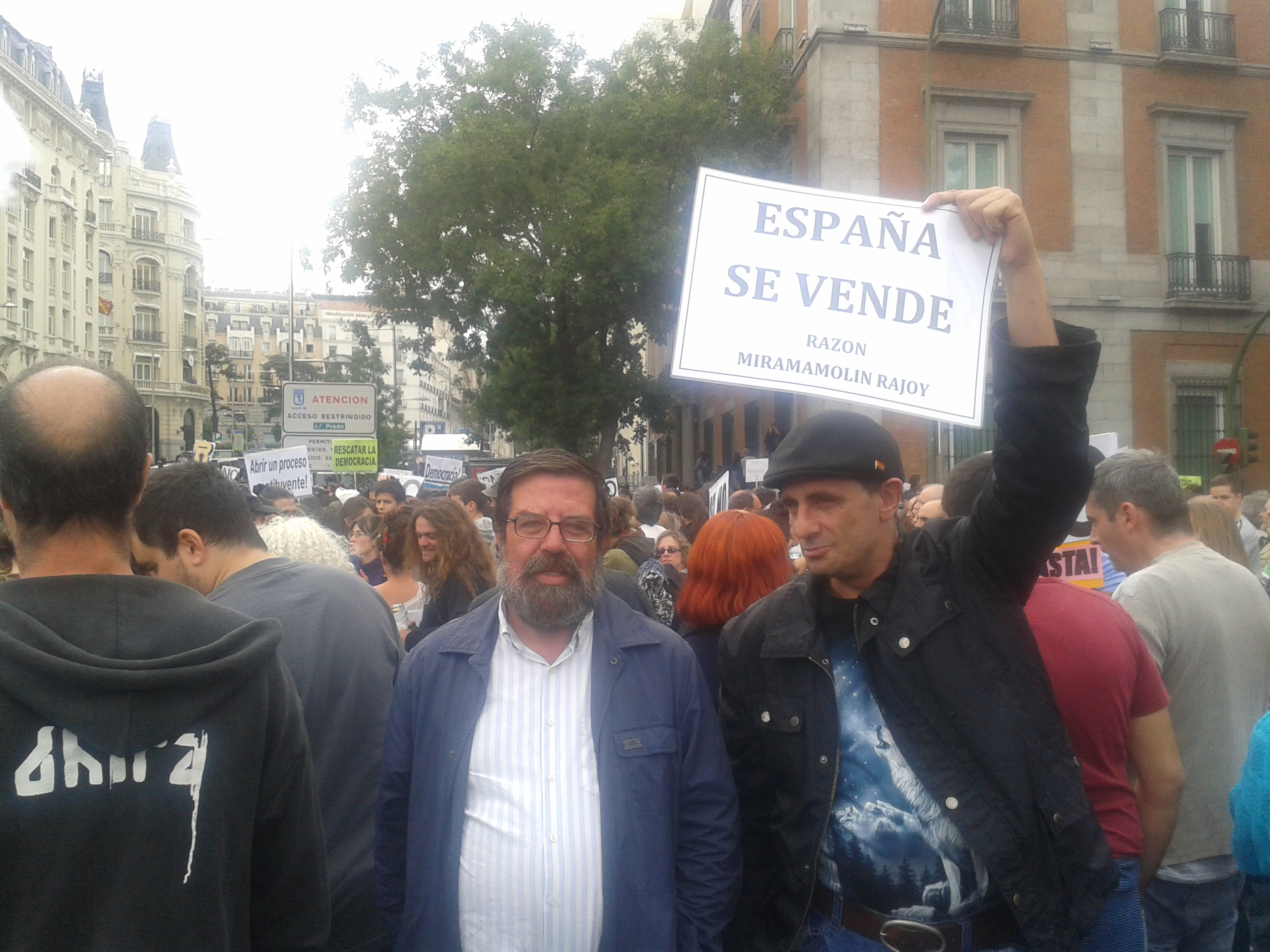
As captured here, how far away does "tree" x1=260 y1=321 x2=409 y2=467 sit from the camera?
36500 millimetres

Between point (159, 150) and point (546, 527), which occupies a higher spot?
point (159, 150)

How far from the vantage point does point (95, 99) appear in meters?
85.6

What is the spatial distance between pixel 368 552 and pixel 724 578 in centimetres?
448

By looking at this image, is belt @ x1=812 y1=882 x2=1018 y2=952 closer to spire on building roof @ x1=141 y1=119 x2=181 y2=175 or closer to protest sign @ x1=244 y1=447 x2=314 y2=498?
protest sign @ x1=244 y1=447 x2=314 y2=498

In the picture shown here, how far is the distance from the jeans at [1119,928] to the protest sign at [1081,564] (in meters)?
2.46

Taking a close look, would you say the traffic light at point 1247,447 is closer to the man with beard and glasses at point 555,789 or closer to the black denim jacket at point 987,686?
the black denim jacket at point 987,686

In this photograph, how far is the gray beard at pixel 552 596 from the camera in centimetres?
261

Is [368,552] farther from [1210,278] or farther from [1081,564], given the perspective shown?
[1210,278]

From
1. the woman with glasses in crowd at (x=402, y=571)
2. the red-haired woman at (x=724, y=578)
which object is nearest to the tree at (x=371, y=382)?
the woman with glasses in crowd at (x=402, y=571)

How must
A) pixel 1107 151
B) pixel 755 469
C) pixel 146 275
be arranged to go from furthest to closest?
pixel 146 275, pixel 1107 151, pixel 755 469

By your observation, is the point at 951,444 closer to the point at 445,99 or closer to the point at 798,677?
the point at 445,99

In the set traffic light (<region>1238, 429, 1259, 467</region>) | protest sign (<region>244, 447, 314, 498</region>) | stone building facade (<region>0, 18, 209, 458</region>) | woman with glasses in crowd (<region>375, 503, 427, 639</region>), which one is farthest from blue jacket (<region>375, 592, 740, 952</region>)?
stone building facade (<region>0, 18, 209, 458</region>)

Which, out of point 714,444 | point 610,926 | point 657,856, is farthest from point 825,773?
point 714,444

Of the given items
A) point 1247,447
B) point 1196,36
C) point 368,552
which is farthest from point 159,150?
point 368,552
